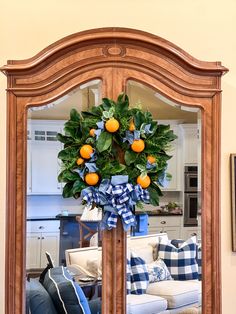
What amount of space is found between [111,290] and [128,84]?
0.88 meters

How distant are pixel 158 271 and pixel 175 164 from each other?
1.54 feet

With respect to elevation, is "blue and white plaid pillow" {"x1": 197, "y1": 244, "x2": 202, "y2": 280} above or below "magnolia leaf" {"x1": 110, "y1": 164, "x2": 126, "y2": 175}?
below

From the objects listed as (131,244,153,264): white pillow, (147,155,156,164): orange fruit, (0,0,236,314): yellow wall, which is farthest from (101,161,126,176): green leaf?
(0,0,236,314): yellow wall

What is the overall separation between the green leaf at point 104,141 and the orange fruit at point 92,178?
0.10 m

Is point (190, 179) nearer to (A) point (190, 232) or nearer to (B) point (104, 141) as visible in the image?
(A) point (190, 232)

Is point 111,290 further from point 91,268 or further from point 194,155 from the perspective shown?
point 194,155

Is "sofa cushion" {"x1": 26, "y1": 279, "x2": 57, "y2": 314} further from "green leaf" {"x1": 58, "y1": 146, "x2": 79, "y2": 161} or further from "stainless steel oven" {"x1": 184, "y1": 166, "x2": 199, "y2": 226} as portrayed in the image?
"stainless steel oven" {"x1": 184, "y1": 166, "x2": 199, "y2": 226}

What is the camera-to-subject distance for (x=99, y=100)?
1.81 m

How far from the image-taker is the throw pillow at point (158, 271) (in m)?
1.81

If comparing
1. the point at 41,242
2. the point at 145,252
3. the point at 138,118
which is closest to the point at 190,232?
the point at 145,252

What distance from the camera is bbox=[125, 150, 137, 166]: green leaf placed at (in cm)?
174

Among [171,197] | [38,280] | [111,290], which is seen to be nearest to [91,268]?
[111,290]

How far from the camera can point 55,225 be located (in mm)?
1790

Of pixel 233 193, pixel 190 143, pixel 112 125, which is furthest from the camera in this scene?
pixel 233 193
